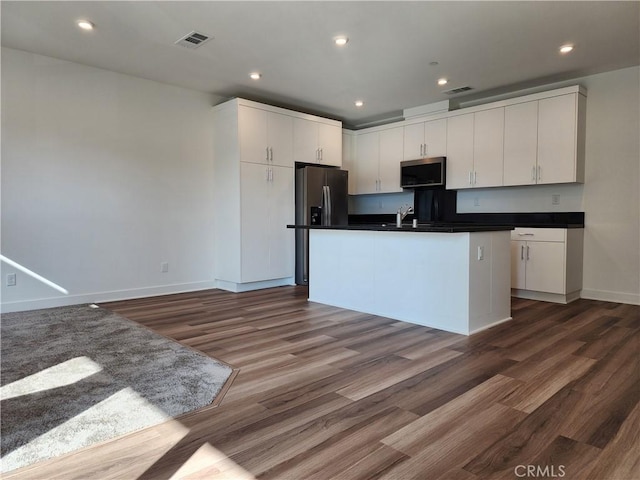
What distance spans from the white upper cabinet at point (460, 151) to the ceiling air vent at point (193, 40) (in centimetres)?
348

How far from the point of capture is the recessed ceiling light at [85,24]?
3.34 m

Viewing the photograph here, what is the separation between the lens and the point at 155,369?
2.45 m

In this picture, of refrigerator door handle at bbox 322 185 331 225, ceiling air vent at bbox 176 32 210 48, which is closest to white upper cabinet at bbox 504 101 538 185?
refrigerator door handle at bbox 322 185 331 225

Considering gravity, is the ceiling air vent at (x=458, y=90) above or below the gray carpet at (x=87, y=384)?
above

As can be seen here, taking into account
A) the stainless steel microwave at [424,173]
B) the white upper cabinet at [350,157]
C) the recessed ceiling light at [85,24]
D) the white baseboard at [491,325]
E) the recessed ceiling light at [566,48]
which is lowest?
the white baseboard at [491,325]

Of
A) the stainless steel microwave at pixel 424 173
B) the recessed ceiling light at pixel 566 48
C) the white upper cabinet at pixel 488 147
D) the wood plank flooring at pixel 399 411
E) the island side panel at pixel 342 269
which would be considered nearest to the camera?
the wood plank flooring at pixel 399 411

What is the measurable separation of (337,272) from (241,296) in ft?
4.58

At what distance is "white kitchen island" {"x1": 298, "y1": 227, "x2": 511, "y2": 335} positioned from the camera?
317cm

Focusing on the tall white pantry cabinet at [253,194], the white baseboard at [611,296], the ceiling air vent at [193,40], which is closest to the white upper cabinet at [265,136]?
the tall white pantry cabinet at [253,194]

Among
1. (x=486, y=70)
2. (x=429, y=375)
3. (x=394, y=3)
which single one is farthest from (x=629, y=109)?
(x=429, y=375)

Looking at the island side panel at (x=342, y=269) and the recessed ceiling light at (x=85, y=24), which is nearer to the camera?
the recessed ceiling light at (x=85, y=24)

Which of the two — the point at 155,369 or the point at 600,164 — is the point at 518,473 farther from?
the point at 600,164

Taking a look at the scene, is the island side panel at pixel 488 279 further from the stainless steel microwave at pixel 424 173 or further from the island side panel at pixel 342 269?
the stainless steel microwave at pixel 424 173

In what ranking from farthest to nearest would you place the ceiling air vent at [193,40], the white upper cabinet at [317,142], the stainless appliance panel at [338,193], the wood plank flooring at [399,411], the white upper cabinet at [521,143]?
the stainless appliance panel at [338,193]
the white upper cabinet at [317,142]
the white upper cabinet at [521,143]
the ceiling air vent at [193,40]
the wood plank flooring at [399,411]
